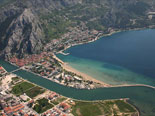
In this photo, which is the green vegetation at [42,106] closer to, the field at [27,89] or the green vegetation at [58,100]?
the green vegetation at [58,100]

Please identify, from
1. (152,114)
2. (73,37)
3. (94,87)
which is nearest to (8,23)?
(73,37)

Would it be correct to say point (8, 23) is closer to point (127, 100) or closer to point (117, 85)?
point (117, 85)

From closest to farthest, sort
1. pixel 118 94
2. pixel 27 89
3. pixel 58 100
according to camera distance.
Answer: pixel 58 100 → pixel 118 94 → pixel 27 89

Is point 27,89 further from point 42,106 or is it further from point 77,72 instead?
point 77,72

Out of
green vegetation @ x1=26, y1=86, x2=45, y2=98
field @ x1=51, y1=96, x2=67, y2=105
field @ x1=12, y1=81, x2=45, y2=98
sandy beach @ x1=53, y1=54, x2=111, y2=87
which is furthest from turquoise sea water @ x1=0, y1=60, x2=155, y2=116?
sandy beach @ x1=53, y1=54, x2=111, y2=87

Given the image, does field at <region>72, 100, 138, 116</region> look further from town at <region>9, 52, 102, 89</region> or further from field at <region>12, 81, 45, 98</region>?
field at <region>12, 81, 45, 98</region>

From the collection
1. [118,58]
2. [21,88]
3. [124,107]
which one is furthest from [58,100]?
[118,58]

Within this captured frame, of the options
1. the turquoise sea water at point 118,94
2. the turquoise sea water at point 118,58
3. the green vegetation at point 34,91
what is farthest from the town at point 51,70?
the green vegetation at point 34,91
